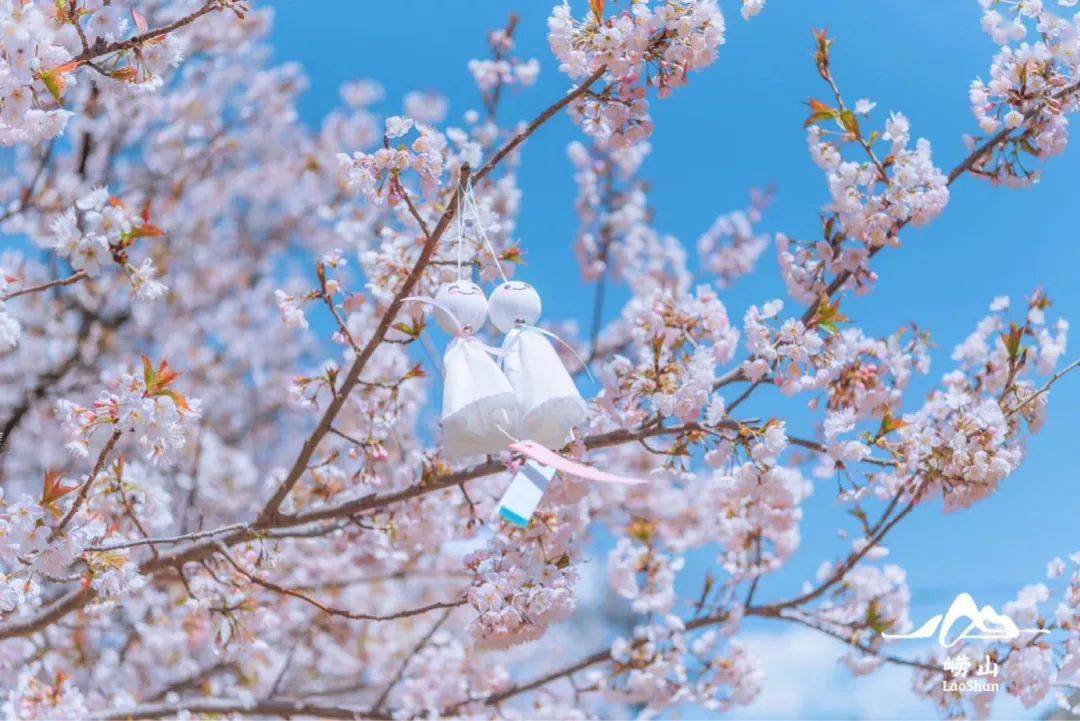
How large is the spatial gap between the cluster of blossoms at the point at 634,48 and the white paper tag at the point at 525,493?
2.76 feet

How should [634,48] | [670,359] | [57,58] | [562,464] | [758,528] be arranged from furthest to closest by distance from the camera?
1. [758,528]
2. [670,359]
3. [634,48]
4. [57,58]
5. [562,464]

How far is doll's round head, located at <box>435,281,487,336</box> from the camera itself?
1751 millimetres

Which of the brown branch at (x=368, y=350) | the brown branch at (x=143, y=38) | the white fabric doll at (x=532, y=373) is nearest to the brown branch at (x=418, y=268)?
the brown branch at (x=368, y=350)

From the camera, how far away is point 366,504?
2.34 metres

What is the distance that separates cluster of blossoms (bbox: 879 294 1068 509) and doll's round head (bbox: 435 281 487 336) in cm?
101

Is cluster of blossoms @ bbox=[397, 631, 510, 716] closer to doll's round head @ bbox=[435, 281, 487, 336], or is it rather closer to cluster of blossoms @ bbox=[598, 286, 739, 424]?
cluster of blossoms @ bbox=[598, 286, 739, 424]

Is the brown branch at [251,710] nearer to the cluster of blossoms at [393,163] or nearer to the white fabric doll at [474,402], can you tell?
the white fabric doll at [474,402]

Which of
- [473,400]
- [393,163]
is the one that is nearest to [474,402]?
[473,400]

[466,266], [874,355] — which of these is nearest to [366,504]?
[466,266]

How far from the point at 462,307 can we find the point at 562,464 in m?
0.40

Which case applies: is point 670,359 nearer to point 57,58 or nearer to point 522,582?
point 522,582

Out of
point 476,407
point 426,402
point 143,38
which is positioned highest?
point 426,402

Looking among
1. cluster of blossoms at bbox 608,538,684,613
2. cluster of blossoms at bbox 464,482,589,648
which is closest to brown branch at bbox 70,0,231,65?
cluster of blossoms at bbox 464,482,589,648

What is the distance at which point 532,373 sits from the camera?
1.68 m
